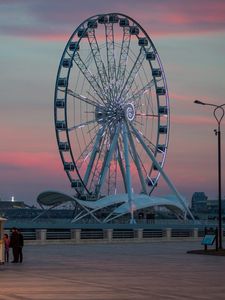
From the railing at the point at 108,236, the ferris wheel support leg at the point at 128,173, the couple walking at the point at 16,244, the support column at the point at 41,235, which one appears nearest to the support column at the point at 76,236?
the railing at the point at 108,236

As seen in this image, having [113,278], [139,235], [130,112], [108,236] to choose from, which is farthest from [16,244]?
[130,112]

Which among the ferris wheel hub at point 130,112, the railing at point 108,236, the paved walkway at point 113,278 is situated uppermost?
the ferris wheel hub at point 130,112

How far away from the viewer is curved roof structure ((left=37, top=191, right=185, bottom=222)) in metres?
115

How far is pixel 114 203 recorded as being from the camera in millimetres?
117750

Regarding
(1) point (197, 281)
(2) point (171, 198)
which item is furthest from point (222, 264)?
(2) point (171, 198)

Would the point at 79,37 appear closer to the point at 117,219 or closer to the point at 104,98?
the point at 104,98

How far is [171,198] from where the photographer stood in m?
128

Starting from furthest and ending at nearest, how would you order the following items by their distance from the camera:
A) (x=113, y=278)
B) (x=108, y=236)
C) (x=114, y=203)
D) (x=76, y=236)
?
(x=114, y=203), (x=108, y=236), (x=76, y=236), (x=113, y=278)

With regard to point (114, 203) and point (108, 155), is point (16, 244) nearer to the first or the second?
point (108, 155)

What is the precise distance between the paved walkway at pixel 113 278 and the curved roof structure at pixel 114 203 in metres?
68.7

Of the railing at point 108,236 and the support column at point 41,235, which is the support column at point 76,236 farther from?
the support column at point 41,235

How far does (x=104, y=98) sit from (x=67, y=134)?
524 centimetres

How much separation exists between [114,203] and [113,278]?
286 feet

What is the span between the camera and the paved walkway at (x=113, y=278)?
24.6 metres
